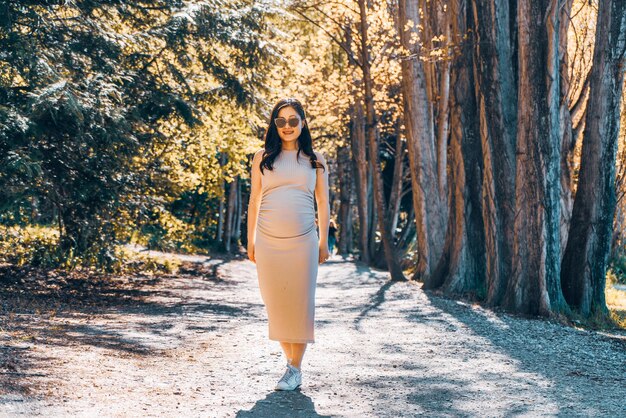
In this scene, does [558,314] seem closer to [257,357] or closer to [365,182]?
[257,357]

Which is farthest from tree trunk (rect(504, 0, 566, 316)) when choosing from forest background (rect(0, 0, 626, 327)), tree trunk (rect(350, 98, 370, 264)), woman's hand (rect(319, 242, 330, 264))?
tree trunk (rect(350, 98, 370, 264))

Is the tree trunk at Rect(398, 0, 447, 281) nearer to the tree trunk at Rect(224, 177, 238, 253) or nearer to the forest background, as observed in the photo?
the forest background

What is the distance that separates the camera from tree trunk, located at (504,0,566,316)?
14359 millimetres

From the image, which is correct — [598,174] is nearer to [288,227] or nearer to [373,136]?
[288,227]

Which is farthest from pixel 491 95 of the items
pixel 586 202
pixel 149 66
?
pixel 149 66

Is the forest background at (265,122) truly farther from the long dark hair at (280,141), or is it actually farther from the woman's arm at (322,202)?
the woman's arm at (322,202)

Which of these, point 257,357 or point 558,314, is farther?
point 558,314

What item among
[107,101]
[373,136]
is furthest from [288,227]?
[373,136]

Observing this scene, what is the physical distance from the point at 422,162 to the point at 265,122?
3.86 m

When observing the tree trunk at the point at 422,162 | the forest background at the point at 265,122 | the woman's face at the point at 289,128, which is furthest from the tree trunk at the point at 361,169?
the woman's face at the point at 289,128

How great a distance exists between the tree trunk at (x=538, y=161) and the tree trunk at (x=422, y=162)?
728 cm

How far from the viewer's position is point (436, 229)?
22.6 m

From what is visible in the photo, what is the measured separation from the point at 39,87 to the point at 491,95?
23.8 feet

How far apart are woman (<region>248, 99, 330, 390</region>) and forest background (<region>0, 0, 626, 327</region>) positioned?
5.86 metres
